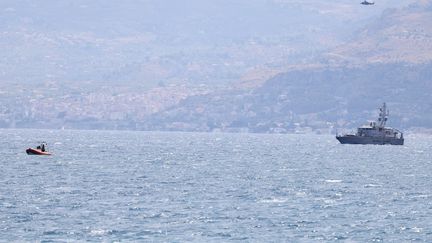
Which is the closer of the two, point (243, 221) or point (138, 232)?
point (138, 232)

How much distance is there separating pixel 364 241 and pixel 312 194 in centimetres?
4617

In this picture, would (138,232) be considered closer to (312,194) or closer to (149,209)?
(149,209)

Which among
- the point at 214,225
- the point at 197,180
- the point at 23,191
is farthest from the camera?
the point at 197,180

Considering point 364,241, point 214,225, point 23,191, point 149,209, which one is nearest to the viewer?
point 364,241

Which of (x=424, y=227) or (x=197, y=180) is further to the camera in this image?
(x=197, y=180)

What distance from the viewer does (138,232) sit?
127 m

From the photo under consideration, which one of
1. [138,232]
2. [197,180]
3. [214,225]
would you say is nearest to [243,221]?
[214,225]

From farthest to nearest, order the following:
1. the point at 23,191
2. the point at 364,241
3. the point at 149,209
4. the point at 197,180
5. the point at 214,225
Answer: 1. the point at 197,180
2. the point at 23,191
3. the point at 149,209
4. the point at 214,225
5. the point at 364,241

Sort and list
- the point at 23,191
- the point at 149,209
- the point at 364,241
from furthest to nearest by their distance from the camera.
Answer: the point at 23,191 → the point at 149,209 → the point at 364,241

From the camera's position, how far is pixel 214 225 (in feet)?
434

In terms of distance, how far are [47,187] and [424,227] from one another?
56.9 metres

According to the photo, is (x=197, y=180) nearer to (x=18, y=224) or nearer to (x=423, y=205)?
(x=423, y=205)

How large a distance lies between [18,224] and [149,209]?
1870 cm

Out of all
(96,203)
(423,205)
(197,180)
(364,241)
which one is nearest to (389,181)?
(197,180)
